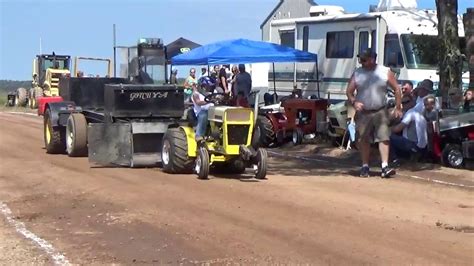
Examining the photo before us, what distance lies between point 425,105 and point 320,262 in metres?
7.62

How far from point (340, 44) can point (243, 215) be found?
11.2 m

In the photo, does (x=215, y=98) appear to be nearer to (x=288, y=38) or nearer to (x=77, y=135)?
(x=77, y=135)

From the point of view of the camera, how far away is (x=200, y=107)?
1216 cm

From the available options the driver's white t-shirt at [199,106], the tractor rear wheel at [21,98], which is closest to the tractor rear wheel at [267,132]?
the driver's white t-shirt at [199,106]

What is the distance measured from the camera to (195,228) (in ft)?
26.3

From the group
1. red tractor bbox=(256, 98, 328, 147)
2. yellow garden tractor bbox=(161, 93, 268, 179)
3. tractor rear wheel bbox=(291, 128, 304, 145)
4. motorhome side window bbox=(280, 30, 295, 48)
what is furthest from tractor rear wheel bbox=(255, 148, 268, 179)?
motorhome side window bbox=(280, 30, 295, 48)

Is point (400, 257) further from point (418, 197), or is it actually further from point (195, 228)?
point (418, 197)

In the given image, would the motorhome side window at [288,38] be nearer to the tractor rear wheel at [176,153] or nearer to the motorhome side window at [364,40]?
the motorhome side window at [364,40]

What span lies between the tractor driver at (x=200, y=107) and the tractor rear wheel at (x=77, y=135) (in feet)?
10.2

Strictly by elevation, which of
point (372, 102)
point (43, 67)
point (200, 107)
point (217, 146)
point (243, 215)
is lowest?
point (243, 215)

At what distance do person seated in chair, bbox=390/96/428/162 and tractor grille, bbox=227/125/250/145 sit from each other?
321 centimetres

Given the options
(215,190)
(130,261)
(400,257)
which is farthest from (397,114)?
(130,261)

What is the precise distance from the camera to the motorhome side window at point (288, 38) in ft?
69.5

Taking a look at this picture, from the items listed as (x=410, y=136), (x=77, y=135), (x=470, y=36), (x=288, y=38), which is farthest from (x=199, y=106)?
(x=288, y=38)
